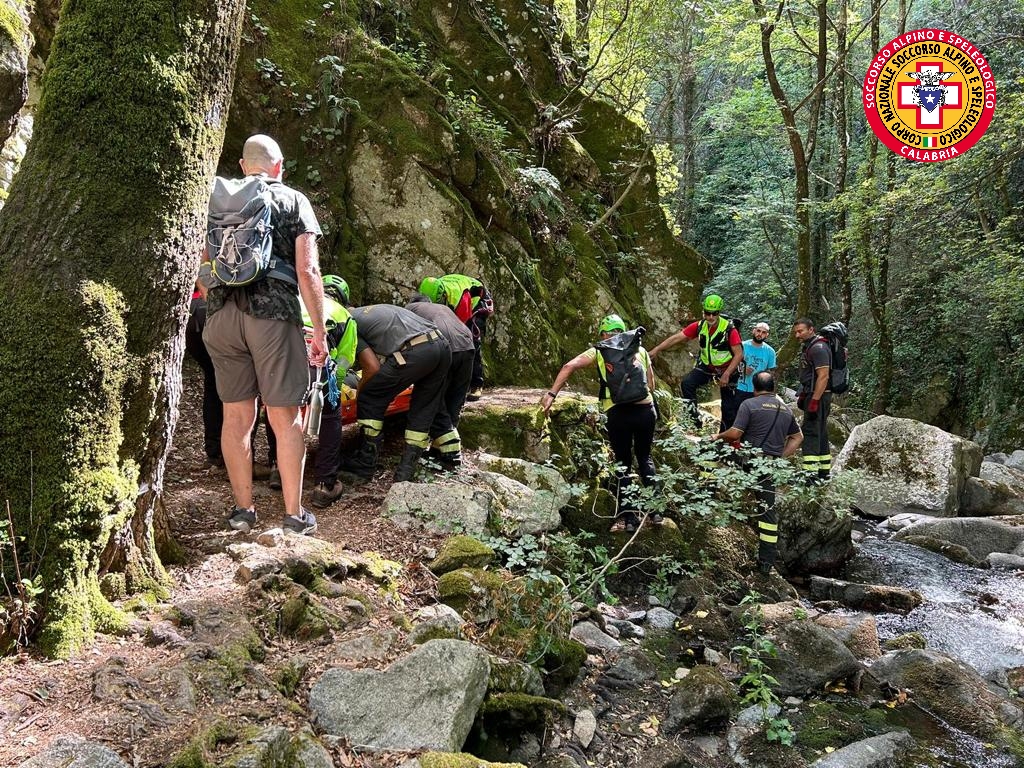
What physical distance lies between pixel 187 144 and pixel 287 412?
63.6 inches

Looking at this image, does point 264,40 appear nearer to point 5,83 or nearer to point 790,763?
point 5,83

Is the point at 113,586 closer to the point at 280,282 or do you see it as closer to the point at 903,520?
the point at 280,282

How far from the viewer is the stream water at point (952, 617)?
4.51m

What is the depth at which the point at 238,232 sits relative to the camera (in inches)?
151

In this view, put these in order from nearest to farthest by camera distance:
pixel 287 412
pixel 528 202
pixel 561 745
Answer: pixel 561 745 → pixel 287 412 → pixel 528 202

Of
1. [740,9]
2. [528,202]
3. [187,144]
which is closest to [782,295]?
[740,9]

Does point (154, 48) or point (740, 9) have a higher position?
point (740, 9)

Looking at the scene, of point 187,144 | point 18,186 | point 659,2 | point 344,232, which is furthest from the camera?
point 659,2

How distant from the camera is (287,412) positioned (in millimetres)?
4086

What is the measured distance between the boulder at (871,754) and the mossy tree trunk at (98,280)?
3.97m

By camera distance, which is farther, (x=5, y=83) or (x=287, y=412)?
(x=5, y=83)

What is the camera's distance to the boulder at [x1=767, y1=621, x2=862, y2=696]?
502cm

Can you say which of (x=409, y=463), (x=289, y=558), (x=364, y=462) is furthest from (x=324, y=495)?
(x=289, y=558)

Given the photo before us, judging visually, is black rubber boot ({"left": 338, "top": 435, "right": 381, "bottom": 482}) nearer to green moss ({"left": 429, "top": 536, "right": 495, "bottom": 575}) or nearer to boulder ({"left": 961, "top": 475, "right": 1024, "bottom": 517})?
green moss ({"left": 429, "top": 536, "right": 495, "bottom": 575})
